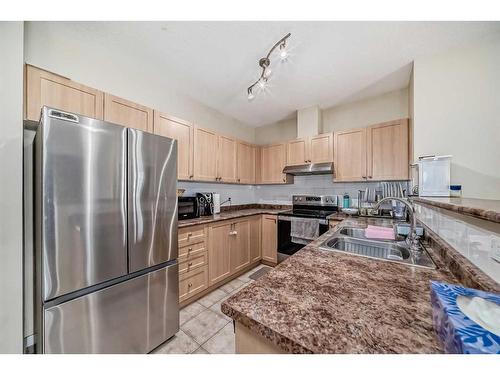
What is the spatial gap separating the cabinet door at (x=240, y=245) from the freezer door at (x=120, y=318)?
106 cm

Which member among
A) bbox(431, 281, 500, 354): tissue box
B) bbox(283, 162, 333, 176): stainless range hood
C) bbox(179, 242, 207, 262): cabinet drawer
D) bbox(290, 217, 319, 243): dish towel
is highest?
bbox(283, 162, 333, 176): stainless range hood

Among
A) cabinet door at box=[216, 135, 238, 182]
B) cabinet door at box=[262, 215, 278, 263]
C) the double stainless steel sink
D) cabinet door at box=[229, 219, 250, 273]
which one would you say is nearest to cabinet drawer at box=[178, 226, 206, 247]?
cabinet door at box=[229, 219, 250, 273]

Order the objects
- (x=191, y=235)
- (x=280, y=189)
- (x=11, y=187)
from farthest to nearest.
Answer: (x=280, y=189), (x=191, y=235), (x=11, y=187)

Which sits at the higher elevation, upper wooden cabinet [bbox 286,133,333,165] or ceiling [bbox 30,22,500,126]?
ceiling [bbox 30,22,500,126]

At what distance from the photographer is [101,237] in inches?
46.4

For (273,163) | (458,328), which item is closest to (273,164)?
(273,163)

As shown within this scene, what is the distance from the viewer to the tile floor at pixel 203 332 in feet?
4.81

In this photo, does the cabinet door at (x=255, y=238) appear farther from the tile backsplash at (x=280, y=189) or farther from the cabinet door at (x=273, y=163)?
the cabinet door at (x=273, y=163)

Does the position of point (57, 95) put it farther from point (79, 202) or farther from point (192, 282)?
point (192, 282)

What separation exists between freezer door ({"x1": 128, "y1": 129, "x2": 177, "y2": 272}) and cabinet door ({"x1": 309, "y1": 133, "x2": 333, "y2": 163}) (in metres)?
2.14

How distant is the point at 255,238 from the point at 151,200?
1.90 metres

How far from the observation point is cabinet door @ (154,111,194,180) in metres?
2.06

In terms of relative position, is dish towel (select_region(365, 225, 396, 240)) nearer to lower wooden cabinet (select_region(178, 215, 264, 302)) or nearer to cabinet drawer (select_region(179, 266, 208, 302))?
lower wooden cabinet (select_region(178, 215, 264, 302))

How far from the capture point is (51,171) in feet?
3.35
